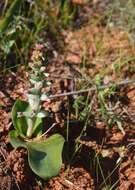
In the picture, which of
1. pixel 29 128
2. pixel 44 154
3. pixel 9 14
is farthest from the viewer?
pixel 9 14

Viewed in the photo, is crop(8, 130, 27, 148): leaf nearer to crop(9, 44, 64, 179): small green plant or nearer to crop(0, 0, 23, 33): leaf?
crop(9, 44, 64, 179): small green plant

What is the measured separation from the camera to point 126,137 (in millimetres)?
2170

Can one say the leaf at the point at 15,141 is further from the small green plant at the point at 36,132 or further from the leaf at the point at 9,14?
the leaf at the point at 9,14

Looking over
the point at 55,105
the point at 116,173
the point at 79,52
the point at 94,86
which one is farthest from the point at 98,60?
the point at 116,173

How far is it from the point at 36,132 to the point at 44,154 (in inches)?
6.5

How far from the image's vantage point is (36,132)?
2.00 metres

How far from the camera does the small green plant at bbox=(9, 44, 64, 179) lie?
70.2 inches

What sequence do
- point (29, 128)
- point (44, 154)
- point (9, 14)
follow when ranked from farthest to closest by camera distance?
point (9, 14) → point (29, 128) → point (44, 154)

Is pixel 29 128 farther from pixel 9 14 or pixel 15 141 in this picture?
pixel 9 14

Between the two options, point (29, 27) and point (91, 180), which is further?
point (29, 27)

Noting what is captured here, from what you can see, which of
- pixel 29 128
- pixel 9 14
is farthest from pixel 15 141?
pixel 9 14

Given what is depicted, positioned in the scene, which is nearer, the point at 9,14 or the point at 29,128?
the point at 29,128

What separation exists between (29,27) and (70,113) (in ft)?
1.95

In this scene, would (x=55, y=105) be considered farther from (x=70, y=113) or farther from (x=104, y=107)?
(x=104, y=107)
